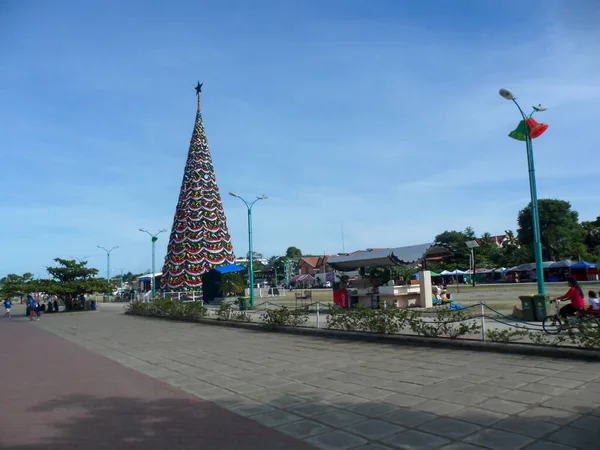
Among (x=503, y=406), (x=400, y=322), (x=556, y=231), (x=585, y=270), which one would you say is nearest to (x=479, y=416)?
(x=503, y=406)

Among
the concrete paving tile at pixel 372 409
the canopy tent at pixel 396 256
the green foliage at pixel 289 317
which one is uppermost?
the canopy tent at pixel 396 256

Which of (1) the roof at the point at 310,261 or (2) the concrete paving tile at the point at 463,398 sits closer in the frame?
(2) the concrete paving tile at the point at 463,398

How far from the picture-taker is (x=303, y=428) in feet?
16.7

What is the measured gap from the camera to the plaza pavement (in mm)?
4629

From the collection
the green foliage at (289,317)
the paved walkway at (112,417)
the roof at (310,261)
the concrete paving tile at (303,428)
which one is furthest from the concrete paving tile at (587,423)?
the roof at (310,261)

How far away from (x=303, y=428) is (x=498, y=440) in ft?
6.55

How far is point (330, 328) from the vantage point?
1302 cm

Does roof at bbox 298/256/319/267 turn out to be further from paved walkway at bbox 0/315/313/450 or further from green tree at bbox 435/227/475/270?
paved walkway at bbox 0/315/313/450

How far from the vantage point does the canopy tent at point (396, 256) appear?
719 inches

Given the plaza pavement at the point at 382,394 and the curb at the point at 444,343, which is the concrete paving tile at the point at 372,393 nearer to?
the plaza pavement at the point at 382,394

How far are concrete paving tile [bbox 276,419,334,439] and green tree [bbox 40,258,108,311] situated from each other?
32.0m

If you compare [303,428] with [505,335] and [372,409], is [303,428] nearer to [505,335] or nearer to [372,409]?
[372,409]

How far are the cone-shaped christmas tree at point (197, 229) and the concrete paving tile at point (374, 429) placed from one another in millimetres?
38031

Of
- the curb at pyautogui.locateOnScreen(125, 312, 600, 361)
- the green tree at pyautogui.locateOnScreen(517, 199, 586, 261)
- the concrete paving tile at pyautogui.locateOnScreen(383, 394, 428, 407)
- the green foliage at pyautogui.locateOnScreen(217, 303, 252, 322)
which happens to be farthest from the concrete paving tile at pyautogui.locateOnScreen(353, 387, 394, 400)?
the green tree at pyautogui.locateOnScreen(517, 199, 586, 261)
